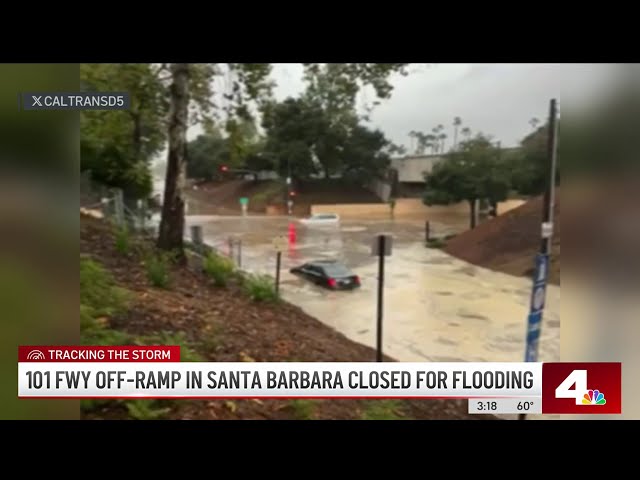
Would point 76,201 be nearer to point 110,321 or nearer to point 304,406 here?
point 110,321

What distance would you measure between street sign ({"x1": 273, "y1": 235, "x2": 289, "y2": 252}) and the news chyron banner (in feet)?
2.87

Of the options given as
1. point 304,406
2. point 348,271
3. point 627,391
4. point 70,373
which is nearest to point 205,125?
point 348,271

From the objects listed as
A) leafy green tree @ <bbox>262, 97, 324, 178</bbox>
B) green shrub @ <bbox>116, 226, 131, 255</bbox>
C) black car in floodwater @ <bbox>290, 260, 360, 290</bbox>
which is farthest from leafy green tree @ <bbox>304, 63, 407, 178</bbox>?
green shrub @ <bbox>116, 226, 131, 255</bbox>

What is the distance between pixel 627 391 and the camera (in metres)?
2.53

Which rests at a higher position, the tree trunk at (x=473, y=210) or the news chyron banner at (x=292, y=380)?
the tree trunk at (x=473, y=210)

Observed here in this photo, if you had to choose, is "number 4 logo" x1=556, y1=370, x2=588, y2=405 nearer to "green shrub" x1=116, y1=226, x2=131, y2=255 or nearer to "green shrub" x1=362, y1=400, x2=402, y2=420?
"green shrub" x1=362, y1=400, x2=402, y2=420

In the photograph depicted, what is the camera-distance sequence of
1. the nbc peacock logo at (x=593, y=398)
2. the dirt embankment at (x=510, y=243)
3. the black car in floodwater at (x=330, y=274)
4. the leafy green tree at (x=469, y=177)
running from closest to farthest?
1. the nbc peacock logo at (x=593, y=398)
2. the dirt embankment at (x=510, y=243)
3. the leafy green tree at (x=469, y=177)
4. the black car in floodwater at (x=330, y=274)

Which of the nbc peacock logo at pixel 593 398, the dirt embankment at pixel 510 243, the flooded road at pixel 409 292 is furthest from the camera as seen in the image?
the flooded road at pixel 409 292

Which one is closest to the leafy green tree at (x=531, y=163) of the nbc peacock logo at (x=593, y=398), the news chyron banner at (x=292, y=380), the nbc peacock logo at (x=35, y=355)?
the news chyron banner at (x=292, y=380)

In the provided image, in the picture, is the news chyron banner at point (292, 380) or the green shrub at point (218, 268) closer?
the news chyron banner at point (292, 380)

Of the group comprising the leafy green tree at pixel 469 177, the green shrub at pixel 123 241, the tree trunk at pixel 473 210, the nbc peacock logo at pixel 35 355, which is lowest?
the nbc peacock logo at pixel 35 355

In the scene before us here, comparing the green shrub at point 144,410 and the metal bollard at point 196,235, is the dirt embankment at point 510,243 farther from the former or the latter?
the green shrub at point 144,410

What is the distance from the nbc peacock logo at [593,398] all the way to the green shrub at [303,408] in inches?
65.2

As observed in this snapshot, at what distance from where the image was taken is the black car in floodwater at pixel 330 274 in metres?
3.27
